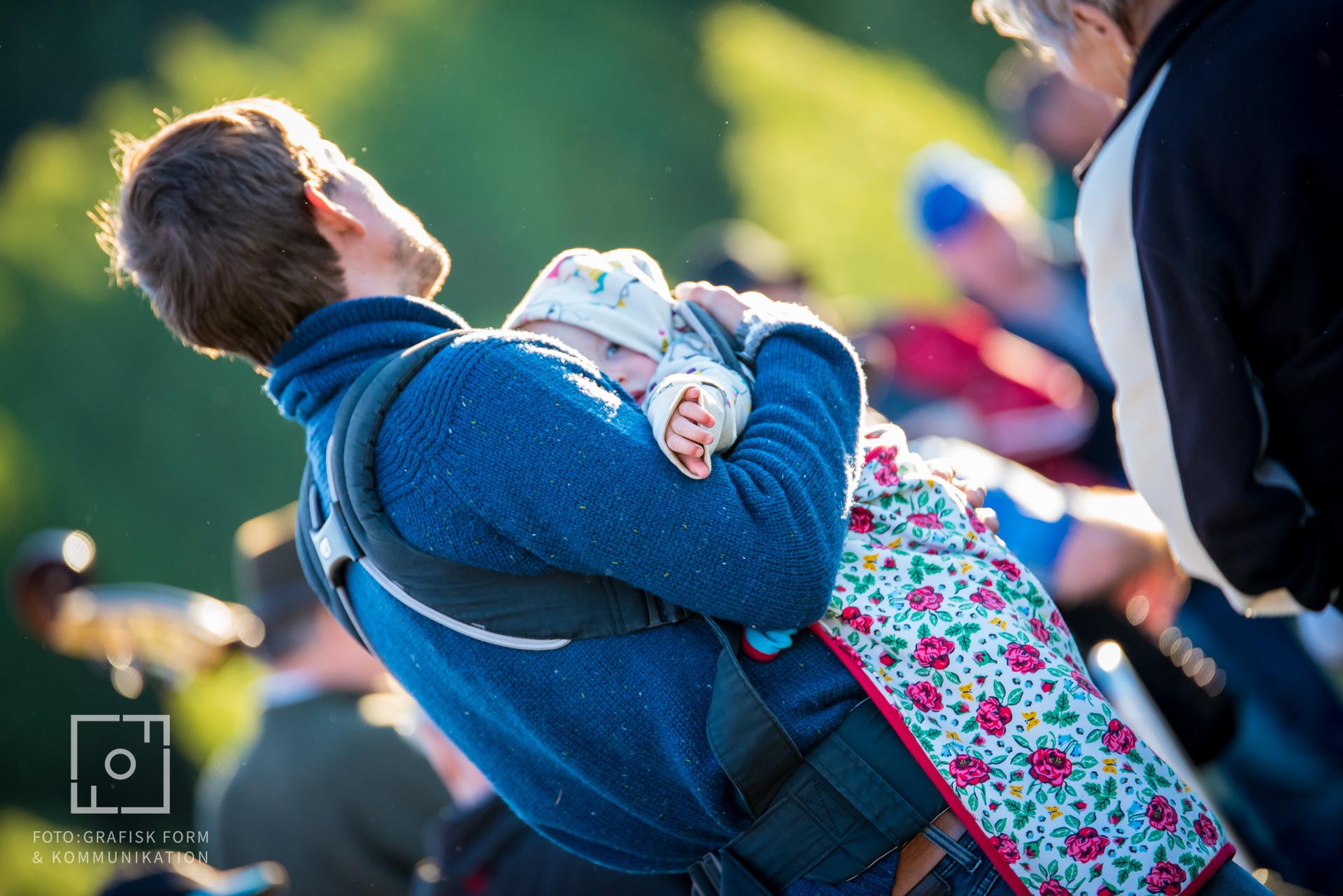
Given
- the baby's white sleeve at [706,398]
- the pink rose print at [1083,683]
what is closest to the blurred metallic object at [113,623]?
the baby's white sleeve at [706,398]

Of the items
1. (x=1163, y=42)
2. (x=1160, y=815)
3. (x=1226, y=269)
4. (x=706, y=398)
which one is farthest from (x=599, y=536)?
(x=1163, y=42)

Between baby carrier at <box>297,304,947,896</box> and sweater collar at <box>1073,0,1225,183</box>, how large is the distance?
106 centimetres

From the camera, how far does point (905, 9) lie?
9.31 metres

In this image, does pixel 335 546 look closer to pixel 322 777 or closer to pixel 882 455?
pixel 882 455

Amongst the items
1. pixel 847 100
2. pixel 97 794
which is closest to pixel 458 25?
pixel 847 100

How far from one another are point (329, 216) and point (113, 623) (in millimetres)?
2863

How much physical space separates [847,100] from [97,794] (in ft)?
21.3

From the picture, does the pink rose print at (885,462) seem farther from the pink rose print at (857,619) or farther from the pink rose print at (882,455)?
the pink rose print at (857,619)

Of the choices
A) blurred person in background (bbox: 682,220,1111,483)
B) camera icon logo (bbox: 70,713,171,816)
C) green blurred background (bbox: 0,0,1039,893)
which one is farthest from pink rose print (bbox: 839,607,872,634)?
camera icon logo (bbox: 70,713,171,816)

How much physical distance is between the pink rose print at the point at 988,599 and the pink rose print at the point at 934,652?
0.22 ft

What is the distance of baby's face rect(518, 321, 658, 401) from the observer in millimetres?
1428

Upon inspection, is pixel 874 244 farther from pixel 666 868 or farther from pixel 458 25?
pixel 666 868

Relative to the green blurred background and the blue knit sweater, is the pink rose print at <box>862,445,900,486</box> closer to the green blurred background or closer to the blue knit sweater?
the blue knit sweater

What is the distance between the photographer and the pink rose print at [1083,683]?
4.20 feet
